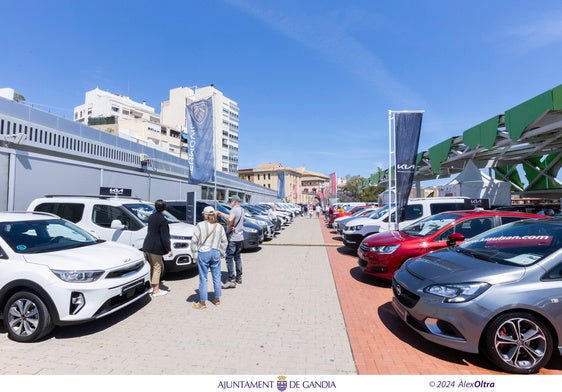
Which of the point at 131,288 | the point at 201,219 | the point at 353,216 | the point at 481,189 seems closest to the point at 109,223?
the point at 131,288

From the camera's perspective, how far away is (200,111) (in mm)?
9625

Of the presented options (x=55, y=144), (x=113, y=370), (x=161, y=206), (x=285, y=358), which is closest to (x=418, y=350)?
(x=285, y=358)

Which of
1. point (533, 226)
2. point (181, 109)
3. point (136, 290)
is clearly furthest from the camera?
point (181, 109)

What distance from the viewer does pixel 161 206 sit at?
547 centimetres

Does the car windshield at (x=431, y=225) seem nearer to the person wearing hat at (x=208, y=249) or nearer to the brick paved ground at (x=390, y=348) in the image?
the brick paved ground at (x=390, y=348)

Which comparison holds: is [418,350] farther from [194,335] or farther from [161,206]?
[161,206]

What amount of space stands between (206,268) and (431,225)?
497 cm

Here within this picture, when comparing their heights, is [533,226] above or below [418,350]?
above

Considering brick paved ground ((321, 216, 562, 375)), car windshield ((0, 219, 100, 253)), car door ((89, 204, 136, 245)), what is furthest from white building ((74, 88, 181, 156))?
brick paved ground ((321, 216, 562, 375))

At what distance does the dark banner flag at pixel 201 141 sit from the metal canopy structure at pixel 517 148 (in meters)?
14.1

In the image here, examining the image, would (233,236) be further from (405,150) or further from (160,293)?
(405,150)

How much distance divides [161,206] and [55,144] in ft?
32.6

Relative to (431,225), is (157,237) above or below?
below

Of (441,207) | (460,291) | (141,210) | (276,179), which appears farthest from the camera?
(276,179)
